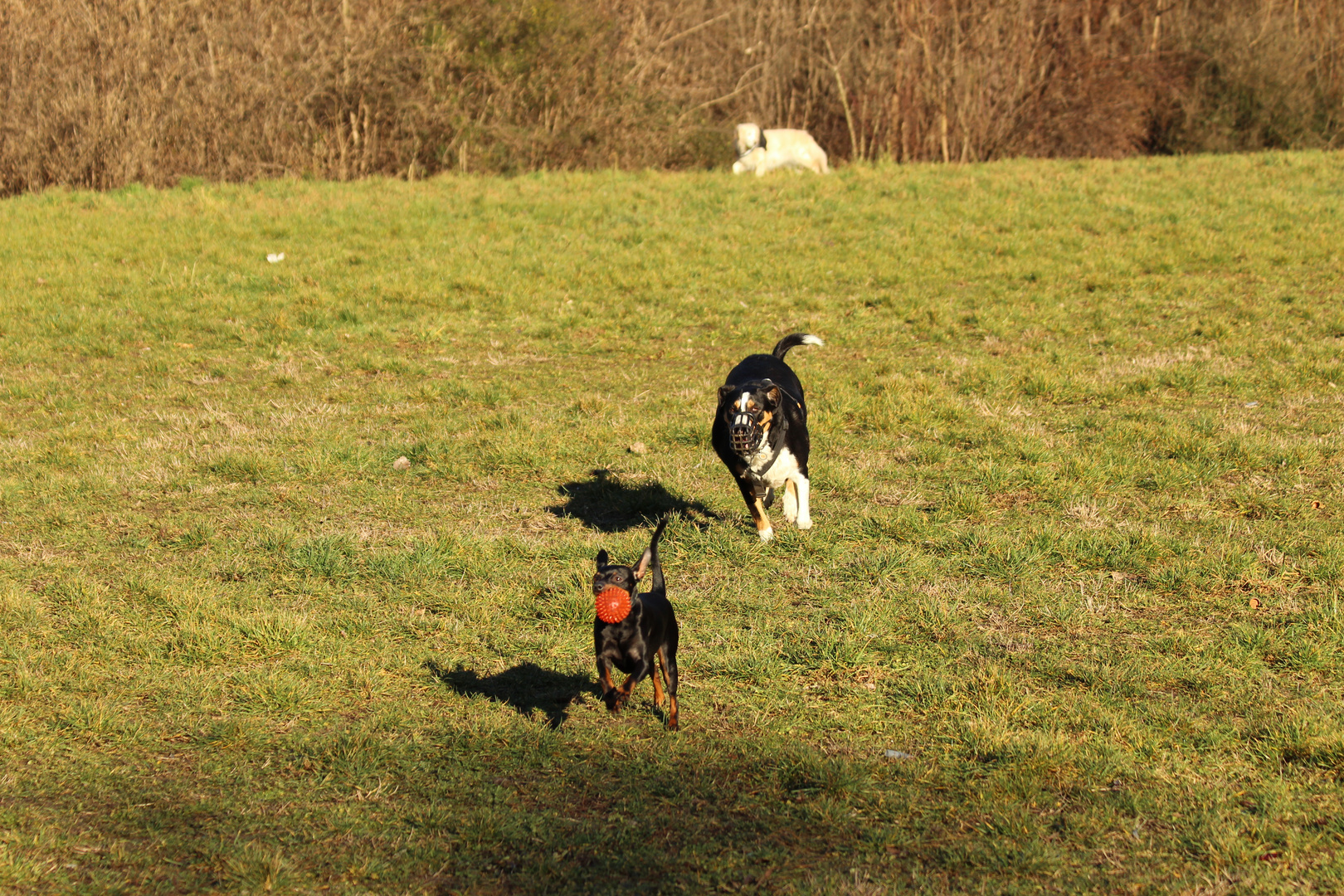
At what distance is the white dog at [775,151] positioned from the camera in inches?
896

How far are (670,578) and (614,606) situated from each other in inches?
93.0

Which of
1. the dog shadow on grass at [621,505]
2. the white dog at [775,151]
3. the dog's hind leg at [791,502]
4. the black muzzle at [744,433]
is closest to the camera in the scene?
the black muzzle at [744,433]

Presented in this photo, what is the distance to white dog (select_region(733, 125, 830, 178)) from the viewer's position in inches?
896

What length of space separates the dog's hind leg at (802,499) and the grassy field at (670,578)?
13 cm

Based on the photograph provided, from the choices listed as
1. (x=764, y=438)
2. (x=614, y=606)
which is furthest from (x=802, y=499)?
(x=614, y=606)

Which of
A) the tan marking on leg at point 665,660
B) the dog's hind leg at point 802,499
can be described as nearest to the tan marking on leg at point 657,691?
the tan marking on leg at point 665,660

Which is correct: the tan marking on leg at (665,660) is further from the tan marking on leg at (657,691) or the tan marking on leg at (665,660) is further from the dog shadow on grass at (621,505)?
the dog shadow on grass at (621,505)

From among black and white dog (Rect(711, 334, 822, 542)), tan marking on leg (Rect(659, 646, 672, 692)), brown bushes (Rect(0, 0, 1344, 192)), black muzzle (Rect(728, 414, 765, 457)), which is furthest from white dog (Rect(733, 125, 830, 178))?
tan marking on leg (Rect(659, 646, 672, 692))

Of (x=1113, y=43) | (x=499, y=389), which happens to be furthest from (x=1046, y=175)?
(x=499, y=389)

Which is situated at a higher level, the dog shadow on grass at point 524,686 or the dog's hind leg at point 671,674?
the dog's hind leg at point 671,674

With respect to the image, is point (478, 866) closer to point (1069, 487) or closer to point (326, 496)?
point (326, 496)

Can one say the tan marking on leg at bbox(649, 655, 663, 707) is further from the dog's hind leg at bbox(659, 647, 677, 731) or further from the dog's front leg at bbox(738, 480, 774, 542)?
the dog's front leg at bbox(738, 480, 774, 542)

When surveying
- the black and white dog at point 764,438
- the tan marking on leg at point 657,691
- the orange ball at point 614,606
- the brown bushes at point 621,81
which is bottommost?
the tan marking on leg at point 657,691

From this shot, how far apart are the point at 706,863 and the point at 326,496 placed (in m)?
5.40
